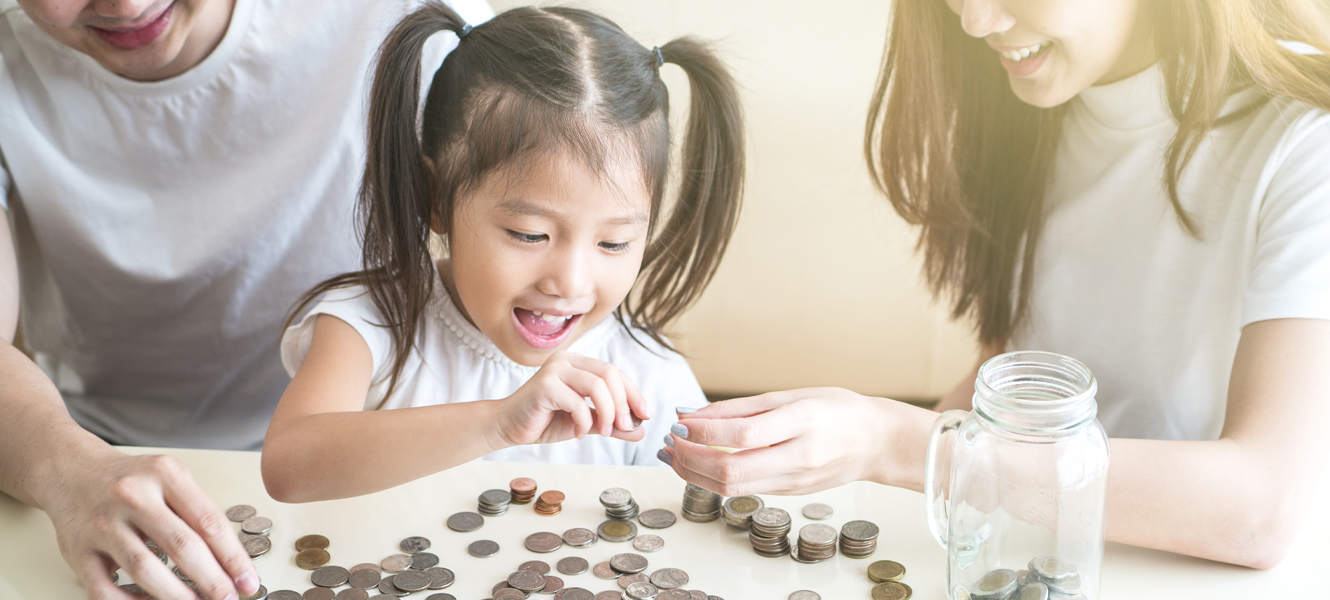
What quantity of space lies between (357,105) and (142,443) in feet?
2.03

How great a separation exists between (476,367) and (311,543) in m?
0.41

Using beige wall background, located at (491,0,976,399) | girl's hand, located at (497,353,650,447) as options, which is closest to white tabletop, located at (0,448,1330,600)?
girl's hand, located at (497,353,650,447)

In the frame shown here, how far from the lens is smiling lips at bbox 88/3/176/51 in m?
1.21

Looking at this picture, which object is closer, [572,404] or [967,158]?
[572,404]

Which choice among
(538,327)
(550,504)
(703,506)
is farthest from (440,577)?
(538,327)

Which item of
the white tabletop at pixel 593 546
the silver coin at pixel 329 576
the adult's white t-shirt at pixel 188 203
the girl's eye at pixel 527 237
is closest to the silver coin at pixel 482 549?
the white tabletop at pixel 593 546

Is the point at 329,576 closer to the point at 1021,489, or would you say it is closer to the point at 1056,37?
the point at 1021,489

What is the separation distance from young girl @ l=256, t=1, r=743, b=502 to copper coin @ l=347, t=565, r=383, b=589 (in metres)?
0.11

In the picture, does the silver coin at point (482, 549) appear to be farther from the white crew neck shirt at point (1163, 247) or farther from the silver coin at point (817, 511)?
the white crew neck shirt at point (1163, 247)

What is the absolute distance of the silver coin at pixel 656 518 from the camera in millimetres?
937

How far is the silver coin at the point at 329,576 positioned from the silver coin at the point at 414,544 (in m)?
0.06

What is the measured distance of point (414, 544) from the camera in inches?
35.7

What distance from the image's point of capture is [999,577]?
811 mm

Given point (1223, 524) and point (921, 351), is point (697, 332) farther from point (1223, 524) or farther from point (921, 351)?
point (1223, 524)
